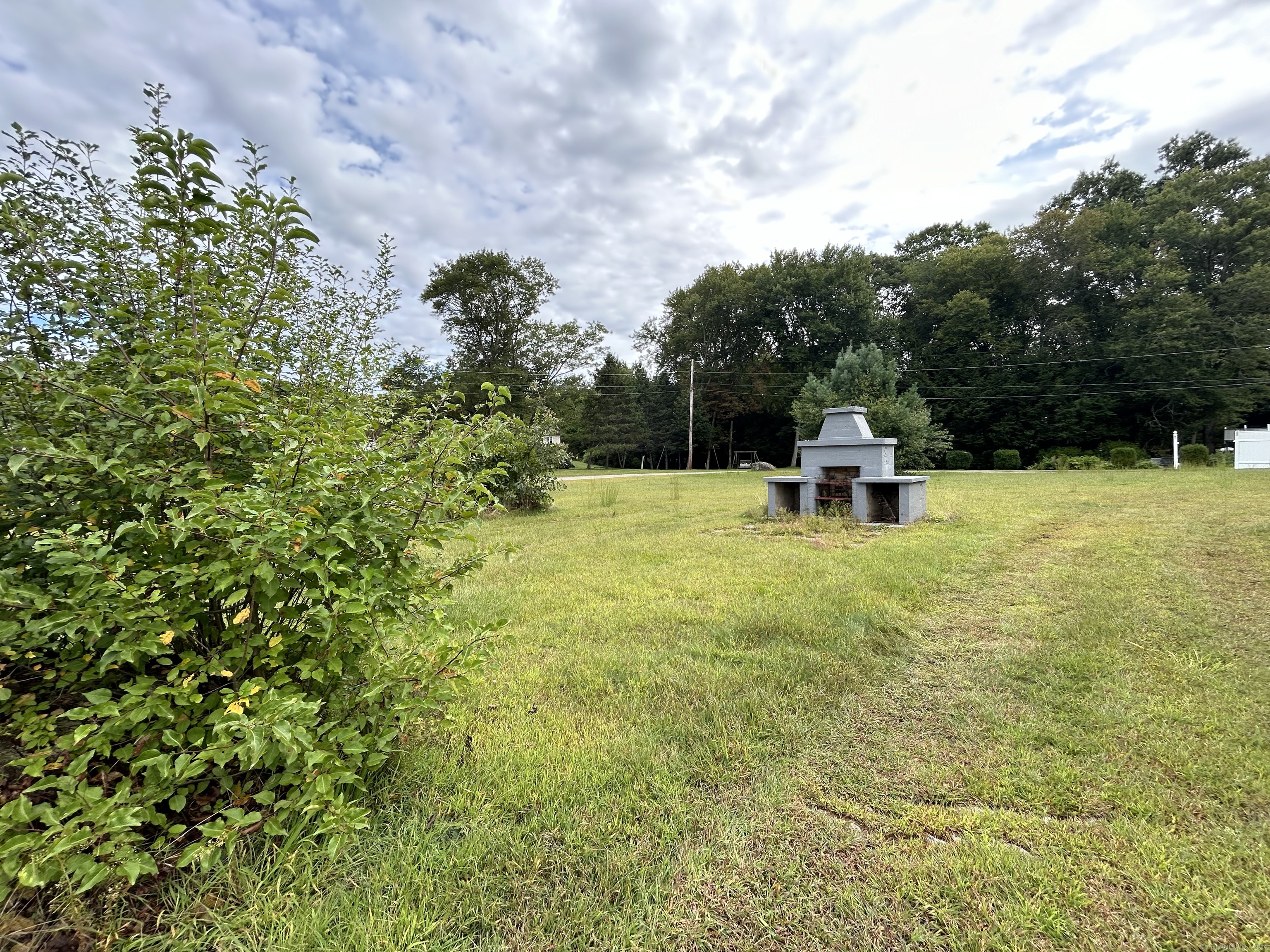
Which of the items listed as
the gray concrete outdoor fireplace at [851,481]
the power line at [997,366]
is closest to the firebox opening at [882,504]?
the gray concrete outdoor fireplace at [851,481]

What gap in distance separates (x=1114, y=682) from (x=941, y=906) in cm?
181

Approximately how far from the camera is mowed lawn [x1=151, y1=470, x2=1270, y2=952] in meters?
1.16

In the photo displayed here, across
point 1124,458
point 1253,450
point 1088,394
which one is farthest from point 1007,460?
point 1253,450

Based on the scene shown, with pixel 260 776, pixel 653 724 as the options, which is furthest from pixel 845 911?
pixel 260 776

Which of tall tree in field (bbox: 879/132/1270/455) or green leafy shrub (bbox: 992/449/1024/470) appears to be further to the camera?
green leafy shrub (bbox: 992/449/1024/470)

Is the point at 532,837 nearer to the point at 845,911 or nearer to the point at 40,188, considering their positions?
the point at 845,911

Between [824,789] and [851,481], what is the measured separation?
6124 mm

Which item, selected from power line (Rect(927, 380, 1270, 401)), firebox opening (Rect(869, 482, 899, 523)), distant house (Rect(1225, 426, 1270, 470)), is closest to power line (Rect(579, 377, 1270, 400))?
power line (Rect(927, 380, 1270, 401))

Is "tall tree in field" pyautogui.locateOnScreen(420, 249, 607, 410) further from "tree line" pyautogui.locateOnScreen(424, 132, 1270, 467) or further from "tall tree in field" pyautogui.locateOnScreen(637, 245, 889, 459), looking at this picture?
"tall tree in field" pyautogui.locateOnScreen(637, 245, 889, 459)

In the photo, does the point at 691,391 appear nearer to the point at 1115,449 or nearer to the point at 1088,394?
the point at 1115,449

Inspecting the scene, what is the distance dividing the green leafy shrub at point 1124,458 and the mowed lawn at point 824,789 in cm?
1867

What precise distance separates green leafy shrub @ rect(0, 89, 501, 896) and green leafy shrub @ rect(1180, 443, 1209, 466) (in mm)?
23776

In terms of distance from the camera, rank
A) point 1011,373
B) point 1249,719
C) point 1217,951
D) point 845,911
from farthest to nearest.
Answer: point 1011,373 → point 1249,719 → point 845,911 → point 1217,951

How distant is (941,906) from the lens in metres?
1.21
